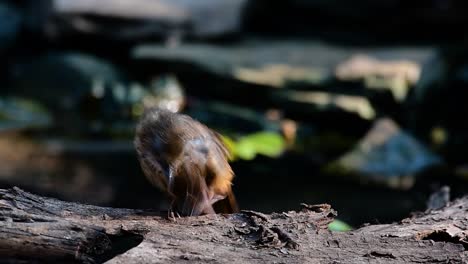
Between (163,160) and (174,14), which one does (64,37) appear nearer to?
(174,14)

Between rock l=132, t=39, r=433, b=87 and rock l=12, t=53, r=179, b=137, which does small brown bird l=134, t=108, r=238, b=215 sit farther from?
rock l=132, t=39, r=433, b=87

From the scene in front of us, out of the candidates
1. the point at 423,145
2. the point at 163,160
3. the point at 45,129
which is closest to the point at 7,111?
the point at 45,129

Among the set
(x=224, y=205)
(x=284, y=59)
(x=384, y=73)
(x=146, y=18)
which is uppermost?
(x=146, y=18)

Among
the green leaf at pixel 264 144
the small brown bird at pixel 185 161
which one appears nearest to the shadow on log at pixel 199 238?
the small brown bird at pixel 185 161

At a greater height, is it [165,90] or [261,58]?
[261,58]

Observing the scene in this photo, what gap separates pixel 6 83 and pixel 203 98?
6.59 feet

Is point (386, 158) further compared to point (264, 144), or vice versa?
point (264, 144)

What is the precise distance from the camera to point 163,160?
7.69ft

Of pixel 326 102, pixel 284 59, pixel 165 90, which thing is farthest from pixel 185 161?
pixel 284 59

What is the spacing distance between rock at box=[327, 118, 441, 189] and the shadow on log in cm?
316

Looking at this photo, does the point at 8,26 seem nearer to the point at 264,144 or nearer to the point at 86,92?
the point at 86,92

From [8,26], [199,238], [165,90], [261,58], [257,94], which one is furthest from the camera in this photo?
[8,26]

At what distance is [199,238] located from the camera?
1.99 meters

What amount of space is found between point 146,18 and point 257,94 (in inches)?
59.8
